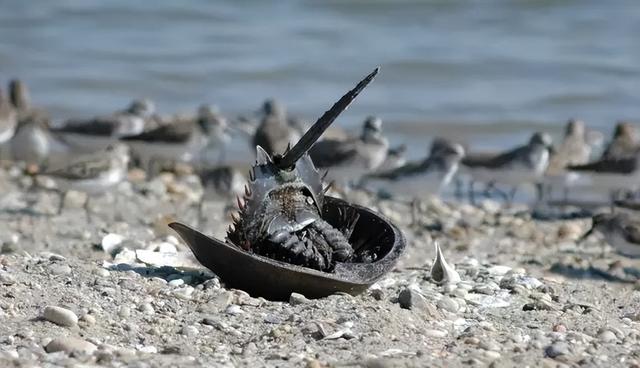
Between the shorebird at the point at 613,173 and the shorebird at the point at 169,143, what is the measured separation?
4347 millimetres

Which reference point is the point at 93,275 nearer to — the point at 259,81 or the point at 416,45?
the point at 259,81

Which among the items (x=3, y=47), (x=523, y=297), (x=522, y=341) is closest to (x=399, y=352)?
(x=522, y=341)

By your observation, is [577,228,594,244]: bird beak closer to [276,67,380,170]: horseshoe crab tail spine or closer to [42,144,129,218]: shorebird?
[42,144,129,218]: shorebird

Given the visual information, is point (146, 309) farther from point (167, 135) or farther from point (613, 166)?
point (167, 135)

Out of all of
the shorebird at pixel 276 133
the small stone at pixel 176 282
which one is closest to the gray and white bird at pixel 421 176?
the shorebird at pixel 276 133

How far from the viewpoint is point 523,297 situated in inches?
273

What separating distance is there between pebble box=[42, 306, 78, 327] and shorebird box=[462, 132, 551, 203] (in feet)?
26.4

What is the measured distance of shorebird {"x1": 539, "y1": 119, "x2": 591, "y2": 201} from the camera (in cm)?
1359

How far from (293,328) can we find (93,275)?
1.34 m

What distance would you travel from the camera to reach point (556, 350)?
5719 millimetres

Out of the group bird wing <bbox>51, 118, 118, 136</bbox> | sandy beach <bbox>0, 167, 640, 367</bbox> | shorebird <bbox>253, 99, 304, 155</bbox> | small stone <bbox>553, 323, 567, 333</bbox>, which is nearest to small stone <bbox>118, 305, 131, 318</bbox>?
sandy beach <bbox>0, 167, 640, 367</bbox>

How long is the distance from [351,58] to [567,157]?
22.5ft

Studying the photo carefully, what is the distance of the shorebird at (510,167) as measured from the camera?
13.3 metres

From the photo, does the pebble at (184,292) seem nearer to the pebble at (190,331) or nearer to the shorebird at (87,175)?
the pebble at (190,331)
